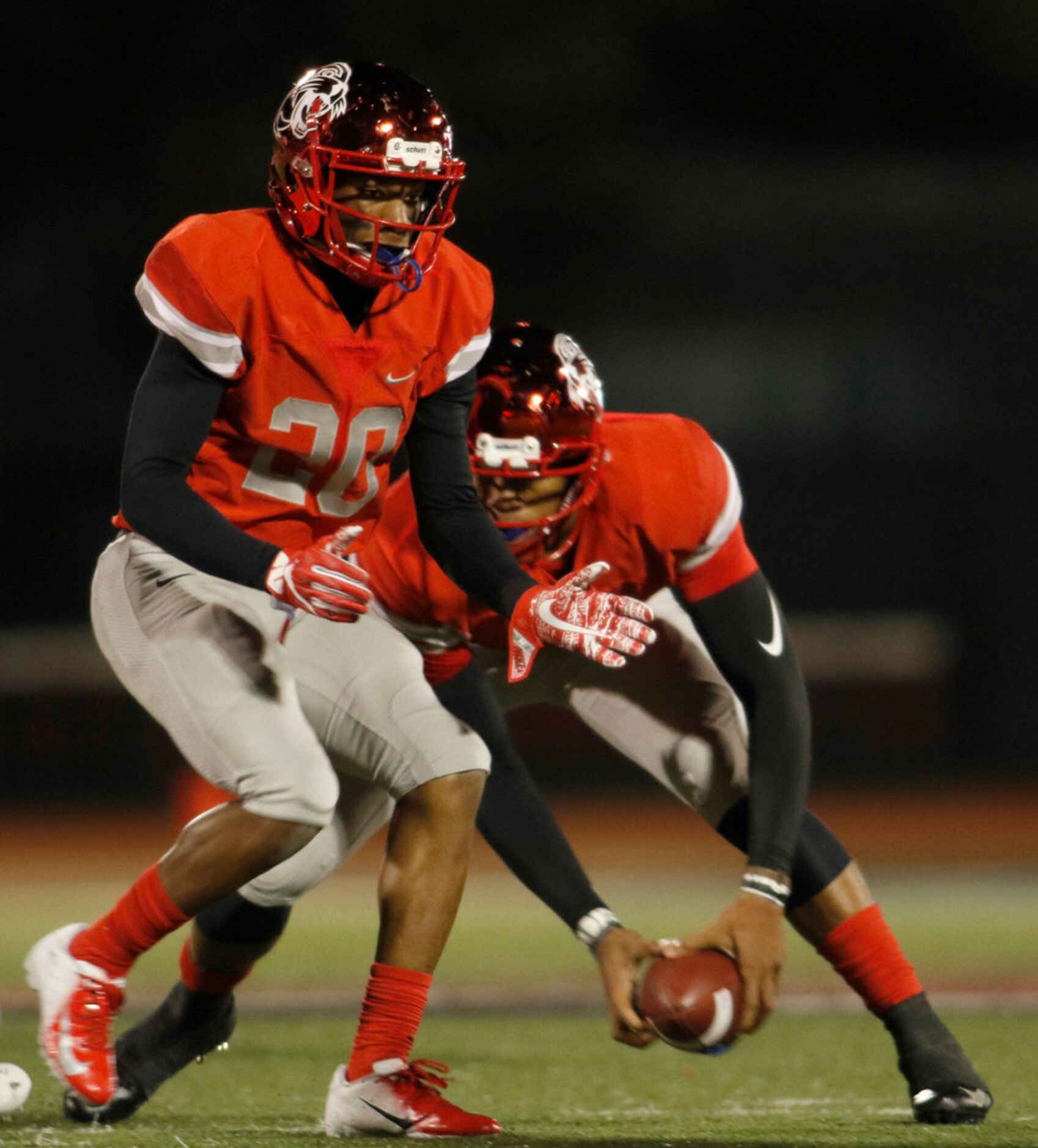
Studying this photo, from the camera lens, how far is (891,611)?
17203mm

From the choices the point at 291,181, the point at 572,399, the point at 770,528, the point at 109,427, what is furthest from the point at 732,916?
the point at 770,528

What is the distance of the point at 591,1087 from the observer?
12.0ft

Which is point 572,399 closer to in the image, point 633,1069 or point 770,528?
point 633,1069

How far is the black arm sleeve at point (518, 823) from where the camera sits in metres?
3.18

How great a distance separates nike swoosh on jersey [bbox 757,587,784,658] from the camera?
10.6ft

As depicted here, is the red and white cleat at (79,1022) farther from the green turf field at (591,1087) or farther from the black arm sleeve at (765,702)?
Result: the black arm sleeve at (765,702)

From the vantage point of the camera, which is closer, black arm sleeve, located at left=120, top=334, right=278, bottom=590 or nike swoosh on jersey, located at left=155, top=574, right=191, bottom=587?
black arm sleeve, located at left=120, top=334, right=278, bottom=590

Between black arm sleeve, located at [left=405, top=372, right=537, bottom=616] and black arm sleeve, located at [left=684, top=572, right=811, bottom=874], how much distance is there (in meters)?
0.46

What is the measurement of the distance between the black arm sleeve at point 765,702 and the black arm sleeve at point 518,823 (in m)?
0.33

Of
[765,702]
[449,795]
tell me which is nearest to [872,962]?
[765,702]

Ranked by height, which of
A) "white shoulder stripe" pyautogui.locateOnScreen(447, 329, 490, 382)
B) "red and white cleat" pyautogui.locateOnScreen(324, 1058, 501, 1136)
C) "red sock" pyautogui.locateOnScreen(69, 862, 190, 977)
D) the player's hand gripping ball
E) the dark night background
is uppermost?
"white shoulder stripe" pyautogui.locateOnScreen(447, 329, 490, 382)

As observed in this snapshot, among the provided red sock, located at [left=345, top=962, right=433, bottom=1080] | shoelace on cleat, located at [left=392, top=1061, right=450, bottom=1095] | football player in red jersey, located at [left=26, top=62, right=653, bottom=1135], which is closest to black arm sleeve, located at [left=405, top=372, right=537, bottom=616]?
football player in red jersey, located at [left=26, top=62, right=653, bottom=1135]

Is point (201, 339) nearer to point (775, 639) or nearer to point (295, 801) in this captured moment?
point (295, 801)

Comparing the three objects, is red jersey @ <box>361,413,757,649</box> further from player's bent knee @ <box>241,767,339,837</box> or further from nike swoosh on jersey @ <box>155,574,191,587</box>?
player's bent knee @ <box>241,767,339,837</box>
